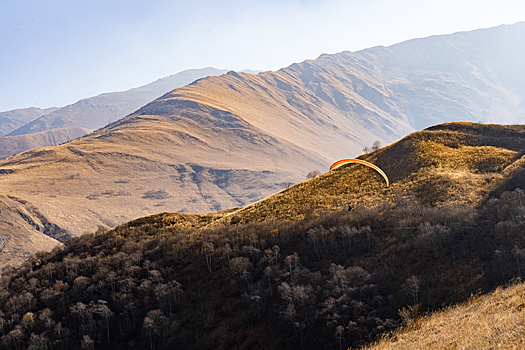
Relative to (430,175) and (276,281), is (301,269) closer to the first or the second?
(276,281)

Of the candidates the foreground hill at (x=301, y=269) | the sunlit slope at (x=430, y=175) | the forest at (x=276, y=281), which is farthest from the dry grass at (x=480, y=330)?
the sunlit slope at (x=430, y=175)

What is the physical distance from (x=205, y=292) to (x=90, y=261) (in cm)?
2745

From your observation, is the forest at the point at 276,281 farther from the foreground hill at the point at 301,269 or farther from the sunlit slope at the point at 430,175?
the sunlit slope at the point at 430,175

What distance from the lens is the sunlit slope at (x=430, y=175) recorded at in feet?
191

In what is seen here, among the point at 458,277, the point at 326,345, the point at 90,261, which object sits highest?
the point at 90,261

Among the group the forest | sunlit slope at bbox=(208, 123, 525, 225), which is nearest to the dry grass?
the forest

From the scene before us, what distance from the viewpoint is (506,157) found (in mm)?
66875

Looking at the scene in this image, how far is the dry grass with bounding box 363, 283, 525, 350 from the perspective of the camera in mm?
19328

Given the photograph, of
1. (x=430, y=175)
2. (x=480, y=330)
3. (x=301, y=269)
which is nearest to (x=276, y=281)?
(x=301, y=269)

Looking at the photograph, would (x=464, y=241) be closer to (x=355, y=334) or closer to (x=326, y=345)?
(x=355, y=334)

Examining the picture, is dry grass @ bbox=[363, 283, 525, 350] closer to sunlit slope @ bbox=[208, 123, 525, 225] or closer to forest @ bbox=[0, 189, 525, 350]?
forest @ bbox=[0, 189, 525, 350]

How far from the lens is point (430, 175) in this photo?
6538 cm

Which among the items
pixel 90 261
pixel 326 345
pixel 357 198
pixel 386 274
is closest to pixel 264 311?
pixel 326 345

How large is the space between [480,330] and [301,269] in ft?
94.8
